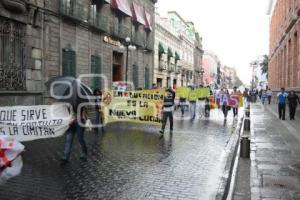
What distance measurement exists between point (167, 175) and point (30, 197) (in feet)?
8.52

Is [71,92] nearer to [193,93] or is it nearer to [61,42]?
[61,42]

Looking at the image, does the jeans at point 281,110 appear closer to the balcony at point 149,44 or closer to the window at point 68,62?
the window at point 68,62

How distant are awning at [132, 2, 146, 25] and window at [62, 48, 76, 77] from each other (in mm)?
9692

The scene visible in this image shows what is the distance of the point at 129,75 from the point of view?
96.9ft

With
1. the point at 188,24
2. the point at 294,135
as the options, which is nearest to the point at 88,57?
the point at 294,135

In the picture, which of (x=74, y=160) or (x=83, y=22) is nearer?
(x=74, y=160)

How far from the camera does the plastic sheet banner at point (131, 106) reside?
15.7 meters

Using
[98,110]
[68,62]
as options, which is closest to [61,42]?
[68,62]

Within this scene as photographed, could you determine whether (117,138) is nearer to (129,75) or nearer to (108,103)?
(108,103)

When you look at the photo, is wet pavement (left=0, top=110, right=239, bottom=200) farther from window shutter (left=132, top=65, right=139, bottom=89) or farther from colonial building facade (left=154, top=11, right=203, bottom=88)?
colonial building facade (left=154, top=11, right=203, bottom=88)

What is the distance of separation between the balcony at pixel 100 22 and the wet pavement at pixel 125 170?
452 inches

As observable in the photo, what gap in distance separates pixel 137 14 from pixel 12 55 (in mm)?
15961

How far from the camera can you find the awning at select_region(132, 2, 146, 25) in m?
29.5

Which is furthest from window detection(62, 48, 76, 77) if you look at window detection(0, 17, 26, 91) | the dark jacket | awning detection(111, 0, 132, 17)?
the dark jacket
